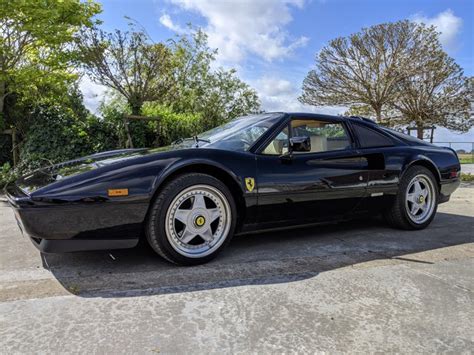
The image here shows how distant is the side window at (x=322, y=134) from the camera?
A: 3.30 metres

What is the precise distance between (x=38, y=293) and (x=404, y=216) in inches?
129

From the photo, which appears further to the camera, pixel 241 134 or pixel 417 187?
pixel 417 187

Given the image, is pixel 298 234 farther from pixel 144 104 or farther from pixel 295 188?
pixel 144 104

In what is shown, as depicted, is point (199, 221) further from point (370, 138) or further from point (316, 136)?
point (370, 138)

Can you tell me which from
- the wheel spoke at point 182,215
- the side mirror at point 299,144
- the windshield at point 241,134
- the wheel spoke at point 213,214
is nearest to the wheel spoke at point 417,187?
the side mirror at point 299,144

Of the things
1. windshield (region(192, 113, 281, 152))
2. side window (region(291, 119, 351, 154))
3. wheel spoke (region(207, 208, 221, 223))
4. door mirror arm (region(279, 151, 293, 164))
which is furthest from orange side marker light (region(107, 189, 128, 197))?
side window (region(291, 119, 351, 154))

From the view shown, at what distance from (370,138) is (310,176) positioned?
100 centimetres

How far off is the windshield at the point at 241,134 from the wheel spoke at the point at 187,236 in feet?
2.42

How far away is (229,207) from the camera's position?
277 centimetres

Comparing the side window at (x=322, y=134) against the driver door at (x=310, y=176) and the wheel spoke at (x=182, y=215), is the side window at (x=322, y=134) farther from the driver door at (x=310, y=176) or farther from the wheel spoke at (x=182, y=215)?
the wheel spoke at (x=182, y=215)

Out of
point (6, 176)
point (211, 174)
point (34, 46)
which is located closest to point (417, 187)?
point (211, 174)

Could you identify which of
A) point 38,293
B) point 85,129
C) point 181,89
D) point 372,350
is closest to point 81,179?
point 38,293

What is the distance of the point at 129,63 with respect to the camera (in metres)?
10.6

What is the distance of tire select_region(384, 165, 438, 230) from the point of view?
378 centimetres
